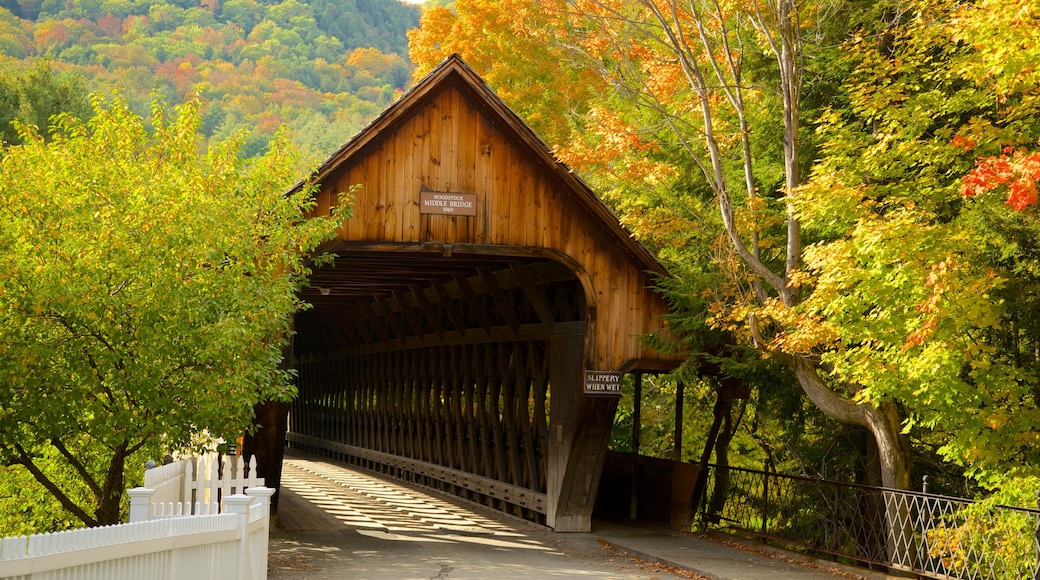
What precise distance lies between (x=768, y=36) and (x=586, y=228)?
387cm

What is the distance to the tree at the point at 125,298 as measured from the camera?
992 cm

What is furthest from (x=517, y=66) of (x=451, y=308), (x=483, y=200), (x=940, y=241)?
(x=940, y=241)

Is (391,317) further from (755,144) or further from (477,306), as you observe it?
(755,144)

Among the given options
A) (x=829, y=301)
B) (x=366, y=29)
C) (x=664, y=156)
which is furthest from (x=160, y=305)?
(x=366, y=29)

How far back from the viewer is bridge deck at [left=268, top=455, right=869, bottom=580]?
1207 centimetres

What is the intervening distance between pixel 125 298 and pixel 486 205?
5324mm

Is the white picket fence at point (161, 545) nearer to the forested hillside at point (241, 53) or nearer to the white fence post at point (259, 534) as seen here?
the white fence post at point (259, 534)

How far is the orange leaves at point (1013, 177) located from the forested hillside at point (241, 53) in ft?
149

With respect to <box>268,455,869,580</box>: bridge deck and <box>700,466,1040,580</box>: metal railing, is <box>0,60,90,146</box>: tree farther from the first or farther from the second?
<box>700,466,1040,580</box>: metal railing

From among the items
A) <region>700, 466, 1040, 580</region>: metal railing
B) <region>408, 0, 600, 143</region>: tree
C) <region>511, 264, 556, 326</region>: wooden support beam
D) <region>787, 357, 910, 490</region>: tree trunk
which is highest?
<region>408, 0, 600, 143</region>: tree

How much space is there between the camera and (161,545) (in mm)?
6395

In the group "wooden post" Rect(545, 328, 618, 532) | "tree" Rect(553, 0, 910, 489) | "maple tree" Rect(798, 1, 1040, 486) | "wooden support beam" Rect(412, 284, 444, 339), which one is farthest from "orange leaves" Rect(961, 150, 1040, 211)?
"wooden support beam" Rect(412, 284, 444, 339)

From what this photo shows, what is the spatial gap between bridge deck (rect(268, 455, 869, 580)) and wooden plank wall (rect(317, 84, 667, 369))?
2443 millimetres

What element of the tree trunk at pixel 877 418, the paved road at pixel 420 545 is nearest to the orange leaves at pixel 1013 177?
the tree trunk at pixel 877 418
